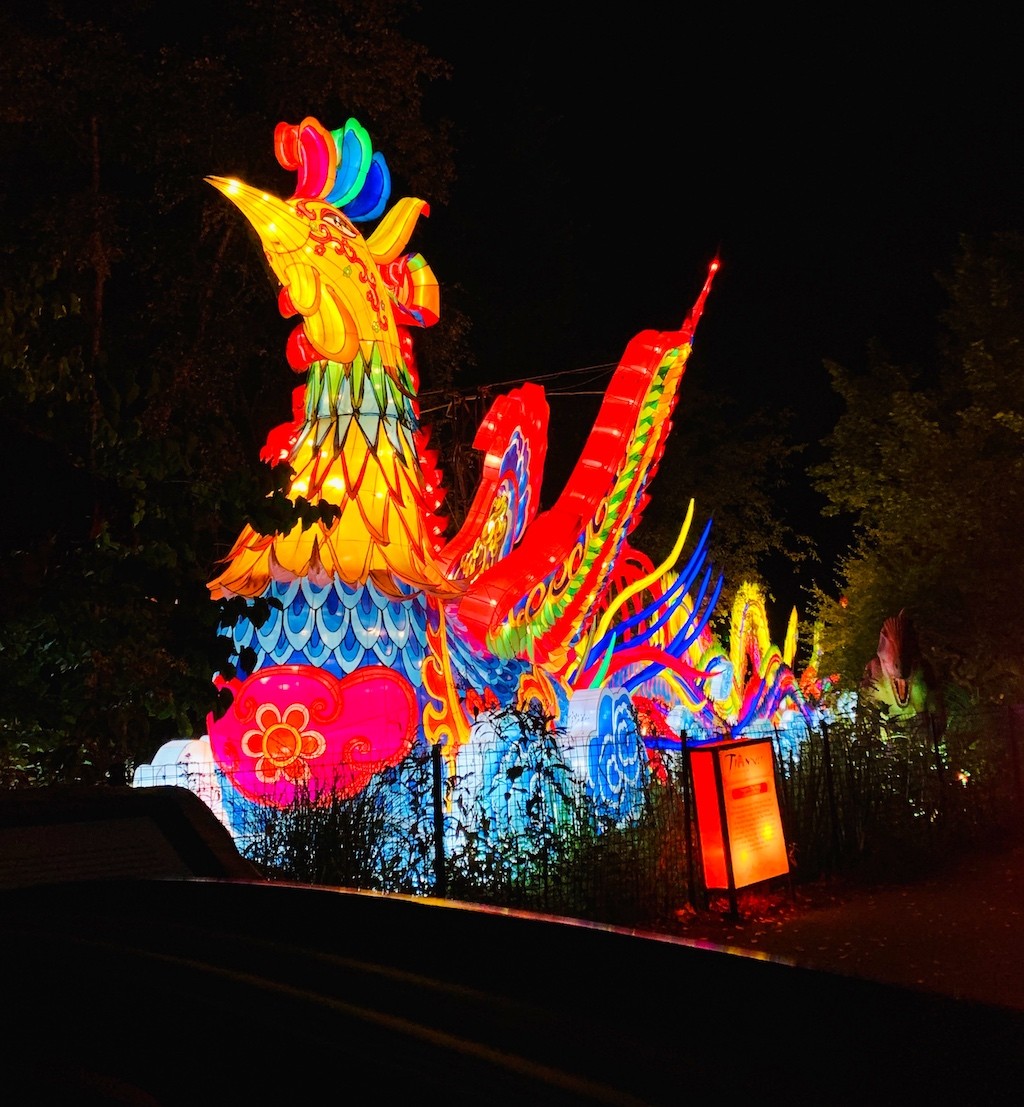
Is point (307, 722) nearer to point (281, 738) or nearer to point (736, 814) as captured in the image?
point (281, 738)

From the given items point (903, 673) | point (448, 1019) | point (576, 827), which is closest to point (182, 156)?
point (576, 827)

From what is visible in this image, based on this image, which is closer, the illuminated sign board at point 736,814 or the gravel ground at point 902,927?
the gravel ground at point 902,927

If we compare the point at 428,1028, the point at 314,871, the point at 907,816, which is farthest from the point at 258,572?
the point at 428,1028

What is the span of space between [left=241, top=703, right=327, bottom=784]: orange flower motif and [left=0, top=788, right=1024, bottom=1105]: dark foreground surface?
8.26m

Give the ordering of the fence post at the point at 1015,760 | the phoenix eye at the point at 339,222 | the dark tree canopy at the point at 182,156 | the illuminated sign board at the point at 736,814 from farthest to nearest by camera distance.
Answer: the fence post at the point at 1015,760 → the dark tree canopy at the point at 182,156 → the phoenix eye at the point at 339,222 → the illuminated sign board at the point at 736,814

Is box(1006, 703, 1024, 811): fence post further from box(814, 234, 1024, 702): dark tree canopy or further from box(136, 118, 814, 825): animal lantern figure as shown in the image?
box(814, 234, 1024, 702): dark tree canopy

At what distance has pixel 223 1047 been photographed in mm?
1839

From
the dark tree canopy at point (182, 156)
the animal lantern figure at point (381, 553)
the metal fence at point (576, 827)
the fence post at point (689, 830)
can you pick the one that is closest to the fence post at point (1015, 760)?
the metal fence at point (576, 827)

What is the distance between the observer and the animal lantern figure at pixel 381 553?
1062 cm

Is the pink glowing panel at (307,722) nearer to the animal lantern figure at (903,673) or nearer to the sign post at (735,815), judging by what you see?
the sign post at (735,815)

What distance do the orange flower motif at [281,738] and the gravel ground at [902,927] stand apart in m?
3.36

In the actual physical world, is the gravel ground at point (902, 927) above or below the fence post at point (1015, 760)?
below

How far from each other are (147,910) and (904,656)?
17219mm

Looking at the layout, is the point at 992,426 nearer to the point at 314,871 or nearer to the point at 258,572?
the point at 258,572
